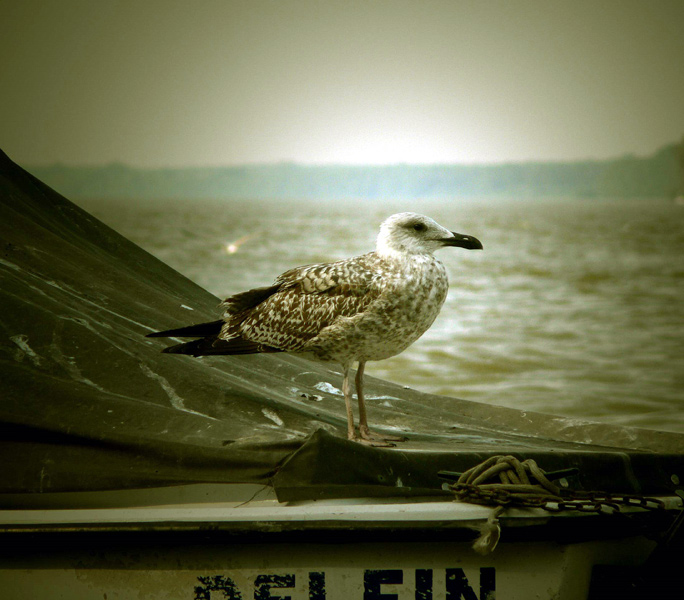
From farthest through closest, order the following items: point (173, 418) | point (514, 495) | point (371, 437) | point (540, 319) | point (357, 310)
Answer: point (540, 319), point (357, 310), point (371, 437), point (173, 418), point (514, 495)

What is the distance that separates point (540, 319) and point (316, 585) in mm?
16935

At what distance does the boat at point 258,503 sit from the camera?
2719mm

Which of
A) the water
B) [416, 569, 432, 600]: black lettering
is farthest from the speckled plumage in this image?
the water

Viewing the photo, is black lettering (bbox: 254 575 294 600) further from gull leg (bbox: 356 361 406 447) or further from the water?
the water

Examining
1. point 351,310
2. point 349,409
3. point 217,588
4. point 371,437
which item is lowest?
point 217,588

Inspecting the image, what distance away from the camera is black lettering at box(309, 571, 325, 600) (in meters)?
Answer: 2.82

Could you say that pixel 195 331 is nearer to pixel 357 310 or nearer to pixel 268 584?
pixel 357 310

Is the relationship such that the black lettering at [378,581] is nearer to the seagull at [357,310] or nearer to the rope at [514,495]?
the rope at [514,495]

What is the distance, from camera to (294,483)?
9.33 feet

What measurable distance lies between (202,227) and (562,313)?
38.8m

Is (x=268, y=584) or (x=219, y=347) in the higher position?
(x=219, y=347)

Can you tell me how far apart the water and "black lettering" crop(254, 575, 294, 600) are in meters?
6.69

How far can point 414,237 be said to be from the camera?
3846mm

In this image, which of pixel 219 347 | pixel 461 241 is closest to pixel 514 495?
pixel 461 241
